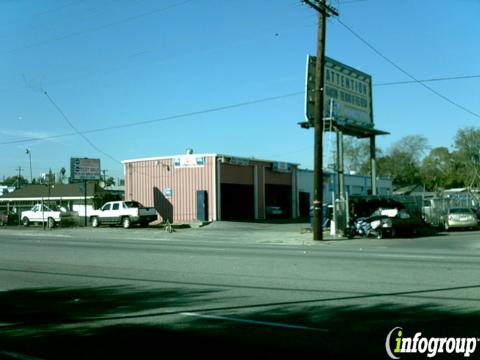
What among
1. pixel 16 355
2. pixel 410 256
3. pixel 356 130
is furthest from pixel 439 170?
pixel 16 355

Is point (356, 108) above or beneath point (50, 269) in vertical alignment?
above

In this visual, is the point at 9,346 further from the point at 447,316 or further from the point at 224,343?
the point at 447,316

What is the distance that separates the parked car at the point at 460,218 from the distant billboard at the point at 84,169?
28.7 m

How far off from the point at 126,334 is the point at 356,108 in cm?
3135

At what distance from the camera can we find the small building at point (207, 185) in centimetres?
4022

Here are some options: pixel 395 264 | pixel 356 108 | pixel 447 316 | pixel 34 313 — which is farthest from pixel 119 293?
pixel 356 108

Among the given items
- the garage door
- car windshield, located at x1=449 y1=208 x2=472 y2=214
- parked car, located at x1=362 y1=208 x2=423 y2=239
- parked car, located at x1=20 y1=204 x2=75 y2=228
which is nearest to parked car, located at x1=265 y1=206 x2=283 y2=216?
the garage door

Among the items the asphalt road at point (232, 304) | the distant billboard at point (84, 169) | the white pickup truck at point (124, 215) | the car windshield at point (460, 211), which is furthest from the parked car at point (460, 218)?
the distant billboard at point (84, 169)

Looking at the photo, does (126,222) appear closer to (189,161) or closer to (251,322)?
(189,161)

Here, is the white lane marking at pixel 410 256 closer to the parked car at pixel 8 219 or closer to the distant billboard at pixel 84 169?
the distant billboard at pixel 84 169

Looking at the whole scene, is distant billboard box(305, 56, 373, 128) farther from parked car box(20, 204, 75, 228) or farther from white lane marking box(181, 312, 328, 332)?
white lane marking box(181, 312, 328, 332)

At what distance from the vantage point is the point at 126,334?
7250 mm

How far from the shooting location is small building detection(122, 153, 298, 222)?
4022 centimetres

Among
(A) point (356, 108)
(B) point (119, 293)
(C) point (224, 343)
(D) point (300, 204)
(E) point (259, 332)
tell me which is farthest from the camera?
(D) point (300, 204)
